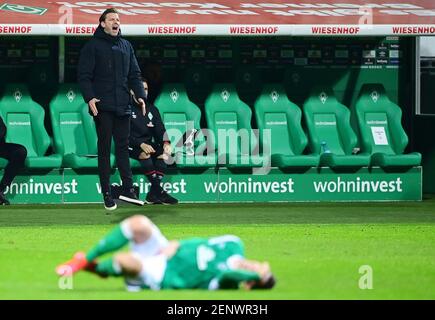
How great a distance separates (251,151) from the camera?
1962 centimetres

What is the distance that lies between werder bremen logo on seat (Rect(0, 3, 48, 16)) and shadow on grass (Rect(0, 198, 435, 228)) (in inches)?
108

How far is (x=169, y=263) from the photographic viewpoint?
8945mm

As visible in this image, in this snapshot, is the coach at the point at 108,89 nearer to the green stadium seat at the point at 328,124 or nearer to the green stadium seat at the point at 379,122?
the green stadium seat at the point at 328,124

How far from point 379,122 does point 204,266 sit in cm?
1154

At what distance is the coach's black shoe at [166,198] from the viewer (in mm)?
18297

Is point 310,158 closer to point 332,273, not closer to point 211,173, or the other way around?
point 211,173

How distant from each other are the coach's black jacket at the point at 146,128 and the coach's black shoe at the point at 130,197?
290 centimetres

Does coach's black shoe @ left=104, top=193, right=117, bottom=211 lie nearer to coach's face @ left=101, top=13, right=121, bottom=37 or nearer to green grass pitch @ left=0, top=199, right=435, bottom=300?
green grass pitch @ left=0, top=199, right=435, bottom=300

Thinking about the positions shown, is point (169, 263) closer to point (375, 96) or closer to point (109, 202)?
point (109, 202)

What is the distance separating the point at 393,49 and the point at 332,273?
10.8m

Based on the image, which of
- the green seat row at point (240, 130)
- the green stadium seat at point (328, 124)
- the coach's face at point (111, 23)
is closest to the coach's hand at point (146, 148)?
the green seat row at point (240, 130)

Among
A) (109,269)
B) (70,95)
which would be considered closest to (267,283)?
(109,269)

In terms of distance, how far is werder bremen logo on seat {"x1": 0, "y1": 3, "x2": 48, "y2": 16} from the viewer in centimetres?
1883
